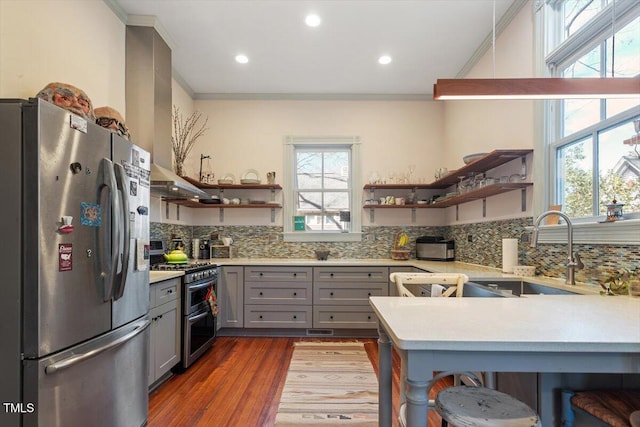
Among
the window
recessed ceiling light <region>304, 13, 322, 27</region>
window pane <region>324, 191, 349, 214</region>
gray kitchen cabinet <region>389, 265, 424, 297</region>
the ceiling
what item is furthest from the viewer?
window pane <region>324, 191, 349, 214</region>

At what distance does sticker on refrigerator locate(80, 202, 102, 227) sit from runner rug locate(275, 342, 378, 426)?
166 centimetres

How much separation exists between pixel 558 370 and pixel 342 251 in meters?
3.74

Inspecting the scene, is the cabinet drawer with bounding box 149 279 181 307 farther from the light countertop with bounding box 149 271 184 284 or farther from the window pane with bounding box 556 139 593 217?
the window pane with bounding box 556 139 593 217

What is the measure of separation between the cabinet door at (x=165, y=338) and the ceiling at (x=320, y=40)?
2575mm

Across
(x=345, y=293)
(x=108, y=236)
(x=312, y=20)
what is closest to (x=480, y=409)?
(x=108, y=236)

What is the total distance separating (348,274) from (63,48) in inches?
130

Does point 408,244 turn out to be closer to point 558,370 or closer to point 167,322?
point 167,322

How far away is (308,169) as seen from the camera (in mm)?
4926

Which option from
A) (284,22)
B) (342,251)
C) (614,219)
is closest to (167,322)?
(342,251)

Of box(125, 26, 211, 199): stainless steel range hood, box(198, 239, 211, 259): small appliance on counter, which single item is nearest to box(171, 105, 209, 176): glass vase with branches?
box(125, 26, 211, 199): stainless steel range hood

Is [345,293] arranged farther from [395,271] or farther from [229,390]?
Answer: [229,390]

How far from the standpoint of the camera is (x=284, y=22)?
319 cm

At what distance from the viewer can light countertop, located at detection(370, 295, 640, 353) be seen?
3.27ft

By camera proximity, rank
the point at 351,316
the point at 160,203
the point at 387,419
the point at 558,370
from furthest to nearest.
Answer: the point at 351,316 < the point at 160,203 < the point at 387,419 < the point at 558,370
